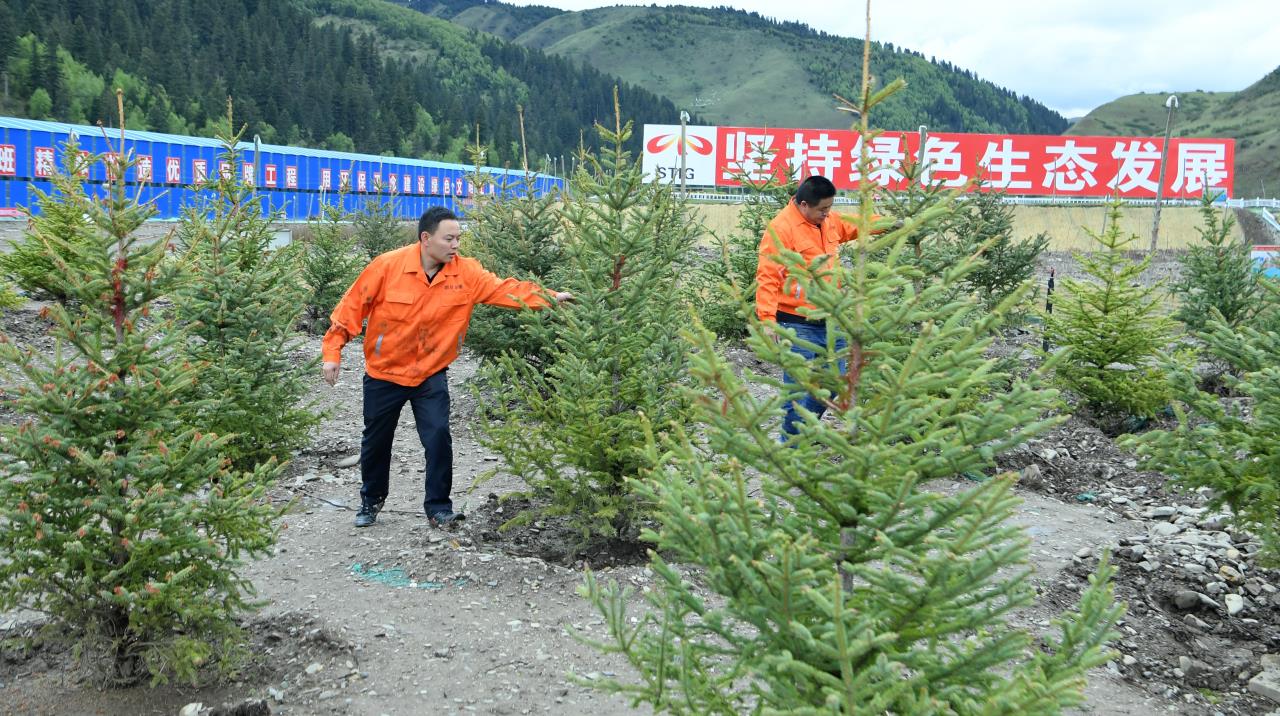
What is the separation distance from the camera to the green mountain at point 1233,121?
352ft

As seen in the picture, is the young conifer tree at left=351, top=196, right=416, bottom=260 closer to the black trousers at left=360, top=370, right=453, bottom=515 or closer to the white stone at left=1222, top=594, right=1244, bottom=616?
the black trousers at left=360, top=370, right=453, bottom=515

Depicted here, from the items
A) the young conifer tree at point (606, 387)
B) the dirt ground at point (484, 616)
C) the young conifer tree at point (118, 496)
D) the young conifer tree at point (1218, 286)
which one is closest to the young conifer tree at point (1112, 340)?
the dirt ground at point (484, 616)

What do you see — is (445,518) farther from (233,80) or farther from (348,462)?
(233,80)

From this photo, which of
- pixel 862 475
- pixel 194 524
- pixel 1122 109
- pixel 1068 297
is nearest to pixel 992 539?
pixel 862 475

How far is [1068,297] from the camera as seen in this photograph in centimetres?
938

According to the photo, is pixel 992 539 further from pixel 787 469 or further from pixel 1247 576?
pixel 1247 576

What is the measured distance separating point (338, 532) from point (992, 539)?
4.23 m

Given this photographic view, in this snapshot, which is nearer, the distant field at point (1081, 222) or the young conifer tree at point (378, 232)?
the young conifer tree at point (378, 232)

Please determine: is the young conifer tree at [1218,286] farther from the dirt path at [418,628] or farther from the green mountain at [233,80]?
the green mountain at [233,80]

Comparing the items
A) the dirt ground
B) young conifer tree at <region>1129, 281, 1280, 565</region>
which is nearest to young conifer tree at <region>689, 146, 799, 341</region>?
the dirt ground

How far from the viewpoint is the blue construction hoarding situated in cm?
2212

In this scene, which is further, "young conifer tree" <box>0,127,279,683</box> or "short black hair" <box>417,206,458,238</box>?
"short black hair" <box>417,206,458,238</box>

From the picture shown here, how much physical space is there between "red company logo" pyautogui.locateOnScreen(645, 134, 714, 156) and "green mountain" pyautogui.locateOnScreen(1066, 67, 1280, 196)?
55021mm

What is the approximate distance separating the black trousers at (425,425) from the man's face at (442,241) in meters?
0.69
